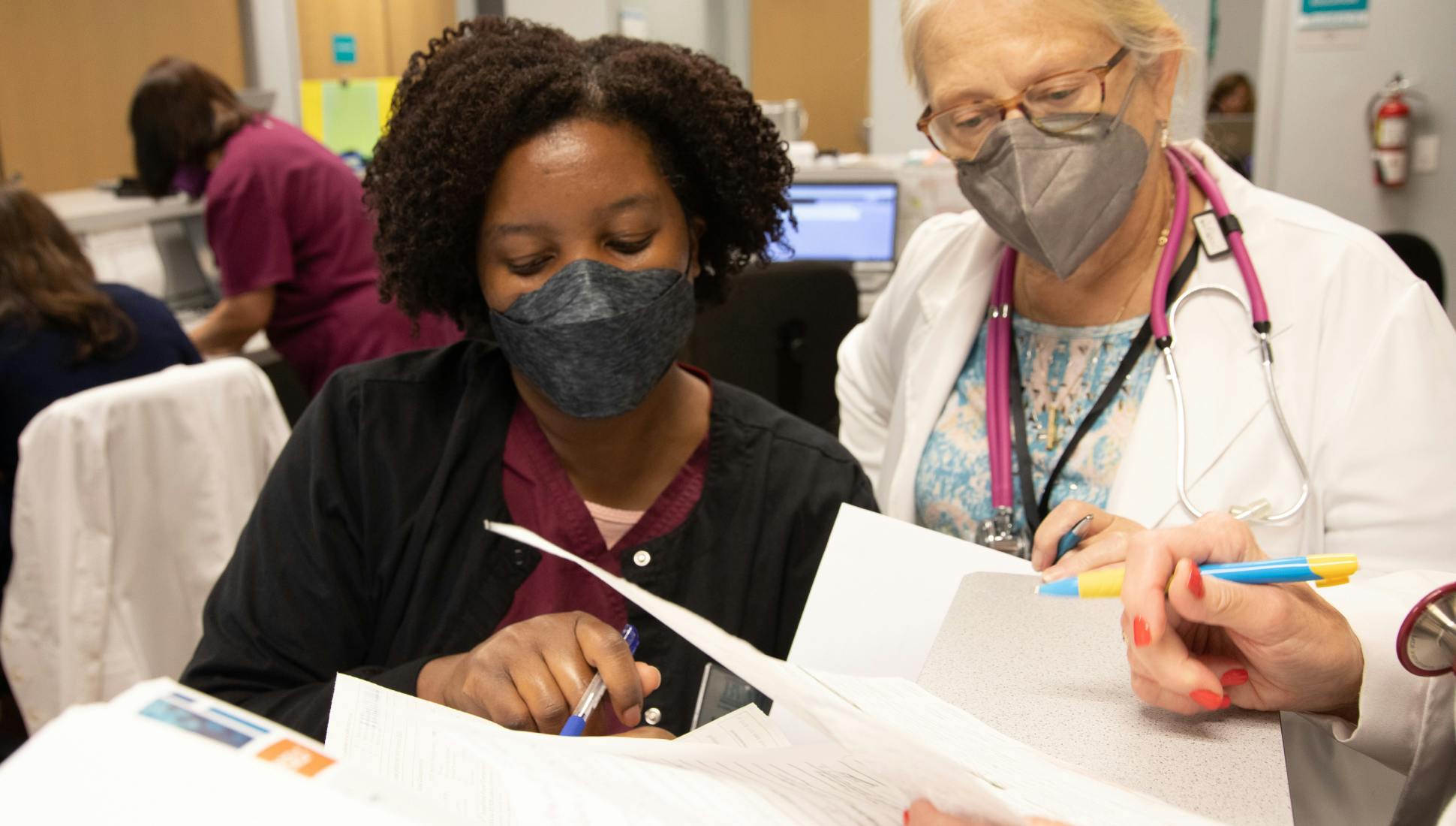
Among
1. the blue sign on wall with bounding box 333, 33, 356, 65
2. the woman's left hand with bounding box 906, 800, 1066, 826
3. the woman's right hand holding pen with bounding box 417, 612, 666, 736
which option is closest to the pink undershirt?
the woman's right hand holding pen with bounding box 417, 612, 666, 736

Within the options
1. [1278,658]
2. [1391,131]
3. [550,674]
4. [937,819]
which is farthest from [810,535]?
[1391,131]

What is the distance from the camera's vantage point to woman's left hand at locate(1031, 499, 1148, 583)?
76cm

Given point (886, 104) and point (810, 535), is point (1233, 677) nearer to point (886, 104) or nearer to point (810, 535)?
point (810, 535)

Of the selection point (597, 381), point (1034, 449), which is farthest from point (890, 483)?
point (597, 381)

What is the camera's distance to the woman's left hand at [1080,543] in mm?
760

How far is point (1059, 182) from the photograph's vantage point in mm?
1261

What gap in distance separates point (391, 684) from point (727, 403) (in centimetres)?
48

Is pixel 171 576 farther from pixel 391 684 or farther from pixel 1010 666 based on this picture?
pixel 1010 666

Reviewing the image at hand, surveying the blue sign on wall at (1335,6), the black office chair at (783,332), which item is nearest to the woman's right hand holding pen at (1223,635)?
the black office chair at (783,332)

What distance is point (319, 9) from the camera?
18.3 ft

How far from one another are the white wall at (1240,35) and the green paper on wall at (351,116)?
558 centimetres

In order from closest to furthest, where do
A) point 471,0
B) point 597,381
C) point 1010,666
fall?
1. point 1010,666
2. point 597,381
3. point 471,0

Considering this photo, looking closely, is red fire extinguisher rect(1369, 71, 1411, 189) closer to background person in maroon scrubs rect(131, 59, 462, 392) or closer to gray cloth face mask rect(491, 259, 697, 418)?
background person in maroon scrubs rect(131, 59, 462, 392)

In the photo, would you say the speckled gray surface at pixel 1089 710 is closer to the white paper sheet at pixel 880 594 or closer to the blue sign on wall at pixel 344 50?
the white paper sheet at pixel 880 594
